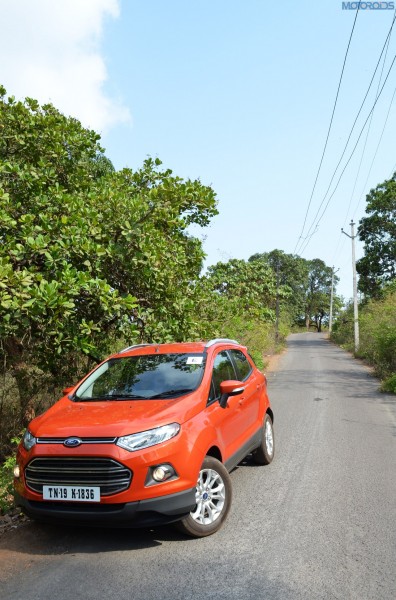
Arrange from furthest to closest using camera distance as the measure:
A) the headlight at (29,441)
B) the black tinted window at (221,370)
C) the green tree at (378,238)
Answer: the green tree at (378,238) → the black tinted window at (221,370) → the headlight at (29,441)

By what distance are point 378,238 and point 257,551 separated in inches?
1480

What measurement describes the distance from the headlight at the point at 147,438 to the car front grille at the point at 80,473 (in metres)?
0.16

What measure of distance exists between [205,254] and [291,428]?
363cm

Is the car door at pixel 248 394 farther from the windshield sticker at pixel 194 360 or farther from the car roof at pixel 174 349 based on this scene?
the windshield sticker at pixel 194 360

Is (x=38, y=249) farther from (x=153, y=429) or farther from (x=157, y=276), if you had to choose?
(x=153, y=429)

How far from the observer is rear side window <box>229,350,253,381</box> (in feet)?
19.9

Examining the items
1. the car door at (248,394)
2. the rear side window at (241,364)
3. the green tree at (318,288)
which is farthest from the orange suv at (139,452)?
the green tree at (318,288)

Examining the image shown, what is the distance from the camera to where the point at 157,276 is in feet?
25.4

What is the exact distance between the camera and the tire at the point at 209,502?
4047 mm

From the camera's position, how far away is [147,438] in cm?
389

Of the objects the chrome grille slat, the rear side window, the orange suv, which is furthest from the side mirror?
the chrome grille slat

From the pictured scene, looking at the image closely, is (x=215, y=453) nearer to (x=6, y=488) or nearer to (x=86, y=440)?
(x=86, y=440)

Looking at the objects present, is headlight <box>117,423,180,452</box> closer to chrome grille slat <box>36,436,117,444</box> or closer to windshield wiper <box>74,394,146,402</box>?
chrome grille slat <box>36,436,117,444</box>

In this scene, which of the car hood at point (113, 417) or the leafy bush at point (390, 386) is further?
the leafy bush at point (390, 386)
